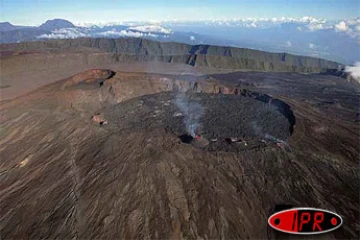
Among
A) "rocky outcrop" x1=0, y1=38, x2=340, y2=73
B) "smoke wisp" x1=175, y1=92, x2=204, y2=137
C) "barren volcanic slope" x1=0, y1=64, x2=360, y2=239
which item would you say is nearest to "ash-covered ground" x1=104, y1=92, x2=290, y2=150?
"smoke wisp" x1=175, y1=92, x2=204, y2=137

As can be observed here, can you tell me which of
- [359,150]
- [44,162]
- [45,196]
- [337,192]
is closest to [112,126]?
[44,162]

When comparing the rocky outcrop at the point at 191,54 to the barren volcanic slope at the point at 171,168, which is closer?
the barren volcanic slope at the point at 171,168

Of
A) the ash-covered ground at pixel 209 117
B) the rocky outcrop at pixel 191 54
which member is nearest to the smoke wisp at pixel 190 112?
the ash-covered ground at pixel 209 117

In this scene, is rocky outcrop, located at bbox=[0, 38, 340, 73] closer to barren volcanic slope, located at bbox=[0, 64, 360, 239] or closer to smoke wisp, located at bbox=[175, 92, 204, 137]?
smoke wisp, located at bbox=[175, 92, 204, 137]

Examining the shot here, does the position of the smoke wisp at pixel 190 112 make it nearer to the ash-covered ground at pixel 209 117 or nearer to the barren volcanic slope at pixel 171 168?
the ash-covered ground at pixel 209 117

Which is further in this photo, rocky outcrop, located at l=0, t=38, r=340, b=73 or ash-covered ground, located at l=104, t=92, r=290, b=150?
rocky outcrop, located at l=0, t=38, r=340, b=73

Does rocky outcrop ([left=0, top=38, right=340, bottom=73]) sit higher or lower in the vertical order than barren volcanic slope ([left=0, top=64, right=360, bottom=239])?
lower
